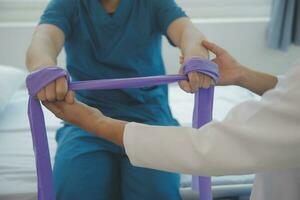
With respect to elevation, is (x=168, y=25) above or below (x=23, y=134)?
above

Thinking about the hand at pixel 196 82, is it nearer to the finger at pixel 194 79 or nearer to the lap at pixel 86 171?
the finger at pixel 194 79

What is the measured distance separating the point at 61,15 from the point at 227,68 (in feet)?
1.58

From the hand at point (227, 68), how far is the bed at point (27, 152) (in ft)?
1.08

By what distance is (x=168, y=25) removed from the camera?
1.10 m

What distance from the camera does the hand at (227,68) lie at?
3.12 feet

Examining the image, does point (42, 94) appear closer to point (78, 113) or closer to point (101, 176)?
point (78, 113)

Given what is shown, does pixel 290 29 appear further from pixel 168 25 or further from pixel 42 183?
pixel 42 183

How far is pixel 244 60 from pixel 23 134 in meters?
1.26

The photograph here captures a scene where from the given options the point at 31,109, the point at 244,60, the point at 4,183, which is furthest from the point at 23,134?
the point at 244,60

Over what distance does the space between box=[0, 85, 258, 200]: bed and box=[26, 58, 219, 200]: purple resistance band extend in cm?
27

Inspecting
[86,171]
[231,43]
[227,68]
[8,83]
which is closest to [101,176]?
[86,171]

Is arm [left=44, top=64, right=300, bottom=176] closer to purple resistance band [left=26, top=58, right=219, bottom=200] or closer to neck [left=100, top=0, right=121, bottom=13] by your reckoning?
purple resistance band [left=26, top=58, right=219, bottom=200]

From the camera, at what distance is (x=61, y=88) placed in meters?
0.74

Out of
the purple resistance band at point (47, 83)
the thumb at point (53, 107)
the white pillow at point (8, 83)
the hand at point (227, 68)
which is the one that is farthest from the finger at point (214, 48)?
the white pillow at point (8, 83)
